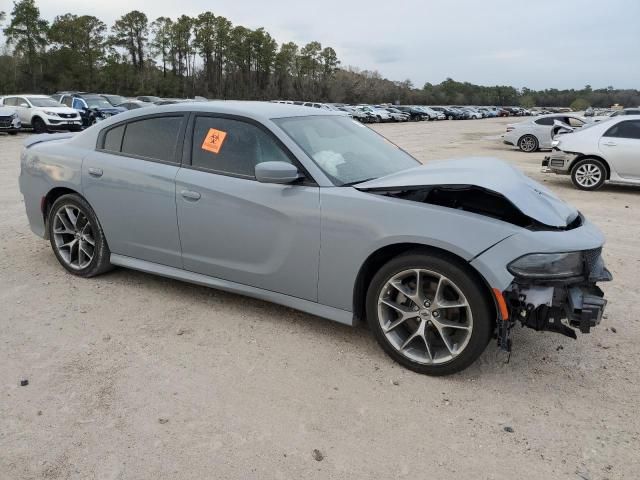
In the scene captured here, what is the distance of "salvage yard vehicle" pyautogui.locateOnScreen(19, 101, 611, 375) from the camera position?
2.92m

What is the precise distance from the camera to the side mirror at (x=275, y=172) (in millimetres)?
3316

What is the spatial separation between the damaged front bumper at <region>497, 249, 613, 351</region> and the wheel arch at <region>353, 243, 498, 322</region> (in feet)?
0.39

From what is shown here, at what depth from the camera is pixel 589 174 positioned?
10.1 m

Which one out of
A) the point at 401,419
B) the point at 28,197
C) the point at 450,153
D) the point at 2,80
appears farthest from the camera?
the point at 2,80

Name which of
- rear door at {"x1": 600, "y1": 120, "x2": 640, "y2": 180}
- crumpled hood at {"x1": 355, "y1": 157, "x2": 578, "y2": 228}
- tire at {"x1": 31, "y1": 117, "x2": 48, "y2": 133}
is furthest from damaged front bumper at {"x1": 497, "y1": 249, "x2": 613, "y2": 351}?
tire at {"x1": 31, "y1": 117, "x2": 48, "y2": 133}

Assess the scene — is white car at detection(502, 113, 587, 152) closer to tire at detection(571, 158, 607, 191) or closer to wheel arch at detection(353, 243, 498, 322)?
tire at detection(571, 158, 607, 191)

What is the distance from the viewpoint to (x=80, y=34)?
66.2 meters

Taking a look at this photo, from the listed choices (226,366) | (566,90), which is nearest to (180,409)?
(226,366)

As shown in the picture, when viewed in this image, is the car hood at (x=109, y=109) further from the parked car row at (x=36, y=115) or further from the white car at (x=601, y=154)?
the white car at (x=601, y=154)

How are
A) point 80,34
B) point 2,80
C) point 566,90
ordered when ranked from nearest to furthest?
point 2,80 < point 80,34 < point 566,90

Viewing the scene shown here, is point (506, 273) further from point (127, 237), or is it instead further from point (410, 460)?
point (127, 237)

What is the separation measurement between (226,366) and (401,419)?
1.14 m

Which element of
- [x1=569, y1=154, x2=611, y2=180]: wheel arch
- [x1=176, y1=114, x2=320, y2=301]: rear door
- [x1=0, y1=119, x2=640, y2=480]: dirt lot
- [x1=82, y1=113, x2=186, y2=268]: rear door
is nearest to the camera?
[x1=0, y1=119, x2=640, y2=480]: dirt lot

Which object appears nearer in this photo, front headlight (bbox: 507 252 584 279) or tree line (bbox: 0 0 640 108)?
front headlight (bbox: 507 252 584 279)
